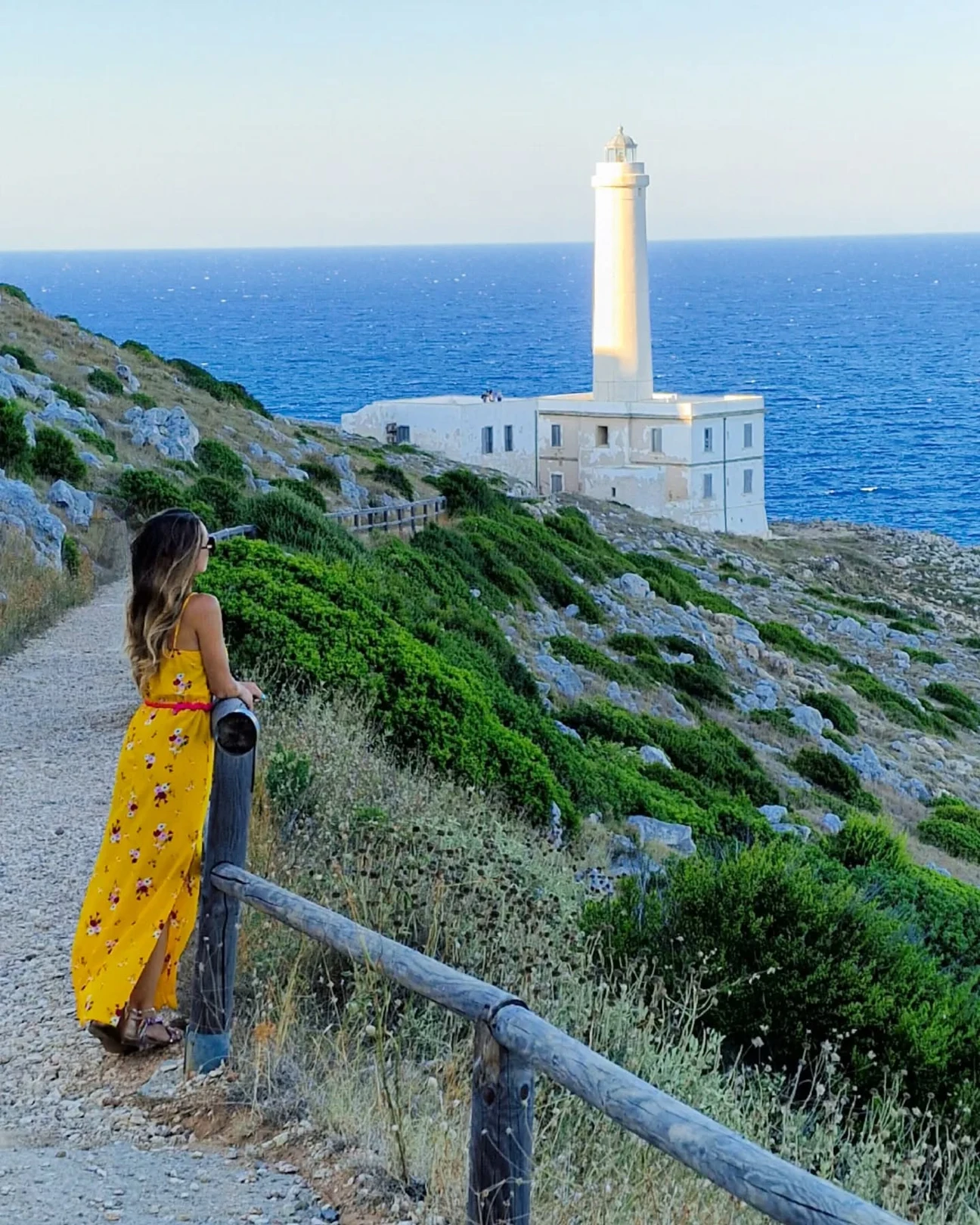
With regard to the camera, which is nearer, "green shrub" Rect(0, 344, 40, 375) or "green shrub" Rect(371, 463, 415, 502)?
"green shrub" Rect(0, 344, 40, 375)

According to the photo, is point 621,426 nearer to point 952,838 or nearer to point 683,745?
point 683,745

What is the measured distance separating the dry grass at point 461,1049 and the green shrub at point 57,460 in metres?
12.7

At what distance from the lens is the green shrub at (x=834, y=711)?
899 inches

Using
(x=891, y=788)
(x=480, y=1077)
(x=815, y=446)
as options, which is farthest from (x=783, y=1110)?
(x=815, y=446)

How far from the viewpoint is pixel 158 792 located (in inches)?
198

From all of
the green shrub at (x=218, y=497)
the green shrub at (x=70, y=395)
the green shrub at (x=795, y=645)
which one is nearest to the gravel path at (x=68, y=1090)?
the green shrub at (x=218, y=497)

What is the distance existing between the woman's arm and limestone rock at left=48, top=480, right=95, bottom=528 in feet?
44.3

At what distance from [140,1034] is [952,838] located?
1367 centimetres

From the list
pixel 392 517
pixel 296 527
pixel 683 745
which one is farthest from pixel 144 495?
pixel 683 745

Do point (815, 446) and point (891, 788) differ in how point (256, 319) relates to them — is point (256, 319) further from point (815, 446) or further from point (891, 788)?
point (891, 788)

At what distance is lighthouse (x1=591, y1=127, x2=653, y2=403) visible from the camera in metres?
47.6

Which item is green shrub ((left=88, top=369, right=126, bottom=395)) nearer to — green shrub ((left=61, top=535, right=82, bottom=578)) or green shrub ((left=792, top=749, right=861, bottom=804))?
green shrub ((left=61, top=535, right=82, bottom=578))

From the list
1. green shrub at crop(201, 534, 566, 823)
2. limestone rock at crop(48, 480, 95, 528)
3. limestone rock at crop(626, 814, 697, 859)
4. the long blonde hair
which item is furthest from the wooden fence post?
limestone rock at crop(48, 480, 95, 528)

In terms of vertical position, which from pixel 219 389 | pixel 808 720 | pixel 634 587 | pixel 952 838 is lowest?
pixel 808 720
